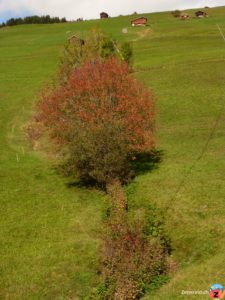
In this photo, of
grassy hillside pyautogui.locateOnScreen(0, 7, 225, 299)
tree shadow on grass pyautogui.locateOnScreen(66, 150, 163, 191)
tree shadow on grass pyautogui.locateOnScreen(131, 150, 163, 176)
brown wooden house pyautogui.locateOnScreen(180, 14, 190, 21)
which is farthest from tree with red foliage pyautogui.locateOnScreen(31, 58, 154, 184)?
brown wooden house pyautogui.locateOnScreen(180, 14, 190, 21)

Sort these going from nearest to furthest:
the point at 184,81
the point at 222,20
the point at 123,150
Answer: the point at 123,150 → the point at 184,81 → the point at 222,20

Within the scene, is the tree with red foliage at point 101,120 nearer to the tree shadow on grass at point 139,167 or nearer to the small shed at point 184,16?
the tree shadow on grass at point 139,167

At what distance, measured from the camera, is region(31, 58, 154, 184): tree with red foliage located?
120 ft

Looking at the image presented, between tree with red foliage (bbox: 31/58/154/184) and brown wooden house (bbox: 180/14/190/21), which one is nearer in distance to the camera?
tree with red foliage (bbox: 31/58/154/184)

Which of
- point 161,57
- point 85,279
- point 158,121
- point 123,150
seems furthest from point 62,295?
point 161,57

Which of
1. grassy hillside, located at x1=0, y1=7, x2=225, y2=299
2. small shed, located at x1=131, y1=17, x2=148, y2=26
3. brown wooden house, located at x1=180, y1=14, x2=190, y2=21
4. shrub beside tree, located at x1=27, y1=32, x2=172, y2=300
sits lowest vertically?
grassy hillside, located at x1=0, y1=7, x2=225, y2=299

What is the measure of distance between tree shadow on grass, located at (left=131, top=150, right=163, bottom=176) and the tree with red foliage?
6.41 feet

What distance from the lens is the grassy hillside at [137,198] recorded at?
25625 mm

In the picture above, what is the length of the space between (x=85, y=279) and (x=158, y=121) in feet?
108

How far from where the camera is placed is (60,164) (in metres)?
43.9

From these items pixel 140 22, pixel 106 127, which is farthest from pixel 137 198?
pixel 140 22

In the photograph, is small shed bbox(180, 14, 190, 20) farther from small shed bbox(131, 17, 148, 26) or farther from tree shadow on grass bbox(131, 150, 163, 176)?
tree shadow on grass bbox(131, 150, 163, 176)

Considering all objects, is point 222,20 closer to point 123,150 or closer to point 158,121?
point 158,121

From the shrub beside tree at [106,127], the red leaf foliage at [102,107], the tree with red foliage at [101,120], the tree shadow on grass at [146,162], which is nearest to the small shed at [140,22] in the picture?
the shrub beside tree at [106,127]
